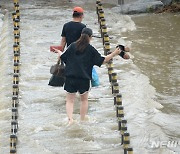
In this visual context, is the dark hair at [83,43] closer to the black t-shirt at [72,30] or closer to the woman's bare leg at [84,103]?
the woman's bare leg at [84,103]

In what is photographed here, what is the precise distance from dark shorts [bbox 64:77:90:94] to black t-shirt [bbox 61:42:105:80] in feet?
0.34

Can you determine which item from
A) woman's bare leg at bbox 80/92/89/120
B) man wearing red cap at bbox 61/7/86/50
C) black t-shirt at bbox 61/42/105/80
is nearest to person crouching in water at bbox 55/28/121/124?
black t-shirt at bbox 61/42/105/80

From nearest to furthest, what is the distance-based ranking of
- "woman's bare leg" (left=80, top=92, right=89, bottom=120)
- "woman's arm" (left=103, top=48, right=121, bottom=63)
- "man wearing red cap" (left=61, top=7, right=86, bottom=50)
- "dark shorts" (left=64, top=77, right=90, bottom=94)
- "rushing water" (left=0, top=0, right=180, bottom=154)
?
"woman's arm" (left=103, top=48, right=121, bottom=63) → "rushing water" (left=0, top=0, right=180, bottom=154) → "dark shorts" (left=64, top=77, right=90, bottom=94) → "woman's bare leg" (left=80, top=92, right=89, bottom=120) → "man wearing red cap" (left=61, top=7, right=86, bottom=50)

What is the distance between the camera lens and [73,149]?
7.52 m

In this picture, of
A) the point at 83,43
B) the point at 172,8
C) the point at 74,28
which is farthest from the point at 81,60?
the point at 172,8

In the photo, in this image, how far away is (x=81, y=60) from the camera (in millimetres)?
7875

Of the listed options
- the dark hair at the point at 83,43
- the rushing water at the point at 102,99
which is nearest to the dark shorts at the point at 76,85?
the dark hair at the point at 83,43

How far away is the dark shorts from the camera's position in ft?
26.5

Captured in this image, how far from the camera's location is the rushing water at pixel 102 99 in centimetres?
782

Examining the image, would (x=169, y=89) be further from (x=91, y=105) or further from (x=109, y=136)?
(x=109, y=136)

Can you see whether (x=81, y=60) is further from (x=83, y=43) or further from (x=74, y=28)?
(x=74, y=28)

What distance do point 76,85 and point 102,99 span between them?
2.07 m

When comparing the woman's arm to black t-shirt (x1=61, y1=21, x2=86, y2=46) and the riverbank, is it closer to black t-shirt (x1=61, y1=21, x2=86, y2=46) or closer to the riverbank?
black t-shirt (x1=61, y1=21, x2=86, y2=46)

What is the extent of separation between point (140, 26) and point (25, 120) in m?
10.9
